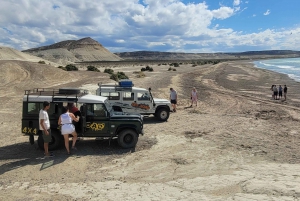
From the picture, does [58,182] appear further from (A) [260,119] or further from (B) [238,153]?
(A) [260,119]

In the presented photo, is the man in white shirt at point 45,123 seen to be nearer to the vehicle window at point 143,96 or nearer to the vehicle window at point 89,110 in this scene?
Answer: the vehicle window at point 89,110

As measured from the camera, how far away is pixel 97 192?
7250 mm

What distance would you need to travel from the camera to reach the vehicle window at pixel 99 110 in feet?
34.2

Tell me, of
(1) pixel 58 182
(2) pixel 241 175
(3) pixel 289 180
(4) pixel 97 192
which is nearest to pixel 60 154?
(1) pixel 58 182

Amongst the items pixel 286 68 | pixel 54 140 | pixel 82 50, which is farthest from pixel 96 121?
pixel 82 50

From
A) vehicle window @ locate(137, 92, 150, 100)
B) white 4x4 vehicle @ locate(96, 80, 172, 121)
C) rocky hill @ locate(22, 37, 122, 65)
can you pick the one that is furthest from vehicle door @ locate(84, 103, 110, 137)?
rocky hill @ locate(22, 37, 122, 65)

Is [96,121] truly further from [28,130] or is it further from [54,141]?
[28,130]

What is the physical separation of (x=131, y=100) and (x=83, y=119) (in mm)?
5124

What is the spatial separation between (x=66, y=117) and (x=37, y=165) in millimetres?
1715

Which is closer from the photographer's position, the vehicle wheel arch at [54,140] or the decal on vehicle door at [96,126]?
the vehicle wheel arch at [54,140]

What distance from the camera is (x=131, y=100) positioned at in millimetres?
15047

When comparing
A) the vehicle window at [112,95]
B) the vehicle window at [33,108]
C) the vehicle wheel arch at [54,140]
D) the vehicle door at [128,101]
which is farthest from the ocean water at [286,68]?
the vehicle window at [33,108]

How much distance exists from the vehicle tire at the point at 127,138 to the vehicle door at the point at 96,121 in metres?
0.56

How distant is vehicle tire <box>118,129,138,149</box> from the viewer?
10664 mm
